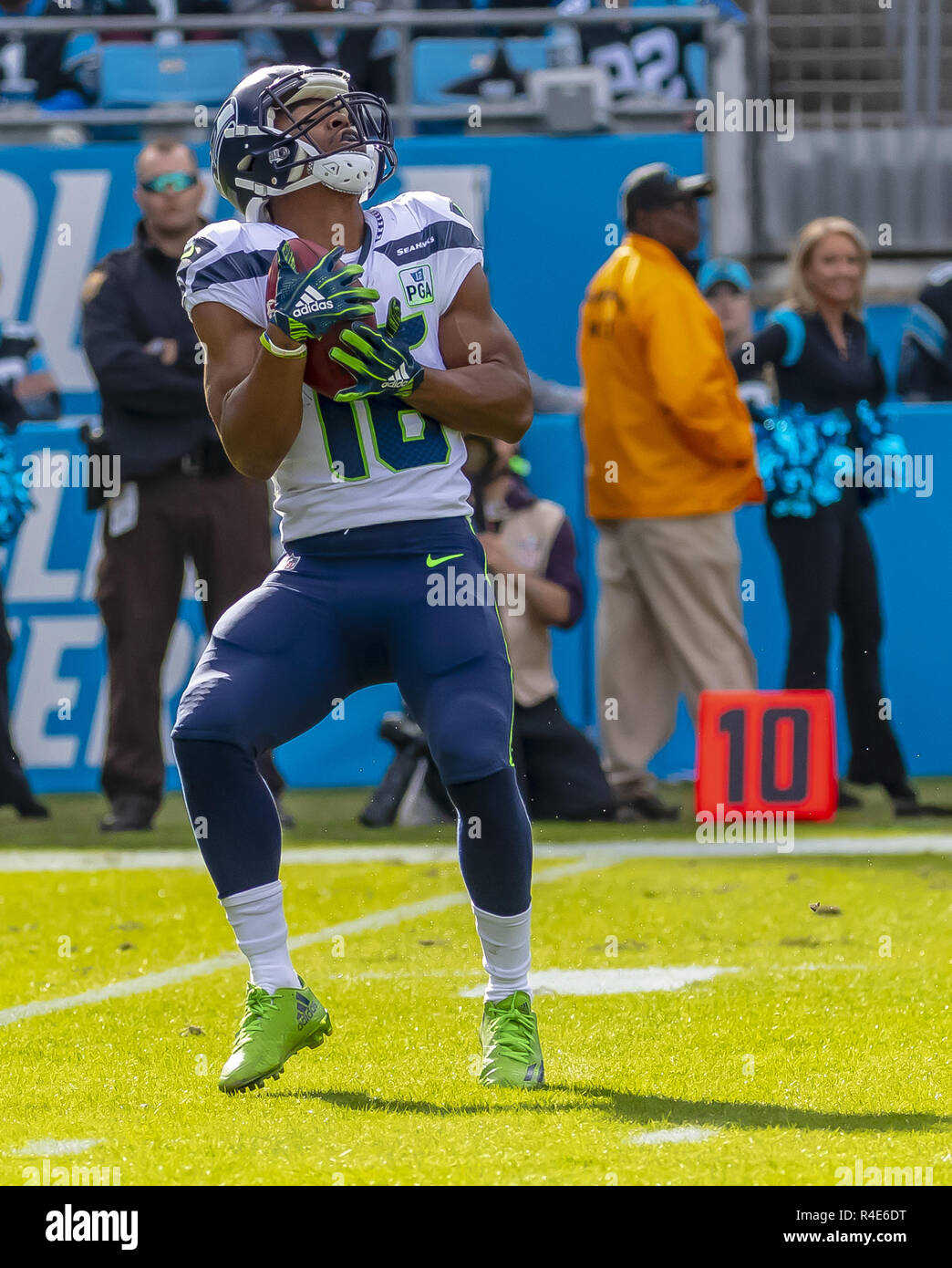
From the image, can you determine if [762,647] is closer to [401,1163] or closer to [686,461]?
[686,461]

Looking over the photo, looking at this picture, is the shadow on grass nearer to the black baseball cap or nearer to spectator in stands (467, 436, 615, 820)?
spectator in stands (467, 436, 615, 820)

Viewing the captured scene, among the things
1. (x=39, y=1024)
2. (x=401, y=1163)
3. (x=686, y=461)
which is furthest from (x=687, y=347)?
(x=401, y=1163)

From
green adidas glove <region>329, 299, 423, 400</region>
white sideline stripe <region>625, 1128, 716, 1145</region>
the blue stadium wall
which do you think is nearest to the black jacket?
the blue stadium wall

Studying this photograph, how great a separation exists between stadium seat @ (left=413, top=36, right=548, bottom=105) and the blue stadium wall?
58.1 inches

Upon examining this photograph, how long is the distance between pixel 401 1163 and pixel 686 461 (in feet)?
17.5

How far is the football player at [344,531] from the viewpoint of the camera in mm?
3822

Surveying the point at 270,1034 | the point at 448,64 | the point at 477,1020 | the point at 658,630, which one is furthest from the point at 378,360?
the point at 448,64

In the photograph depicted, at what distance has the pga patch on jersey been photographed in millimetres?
4023

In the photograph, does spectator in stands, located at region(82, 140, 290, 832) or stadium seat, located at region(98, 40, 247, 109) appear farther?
stadium seat, located at region(98, 40, 247, 109)

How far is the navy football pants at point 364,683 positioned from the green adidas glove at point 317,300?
0.48 m

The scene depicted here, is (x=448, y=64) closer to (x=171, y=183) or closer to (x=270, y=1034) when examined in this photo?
(x=171, y=183)

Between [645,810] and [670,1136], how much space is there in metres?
4.92
